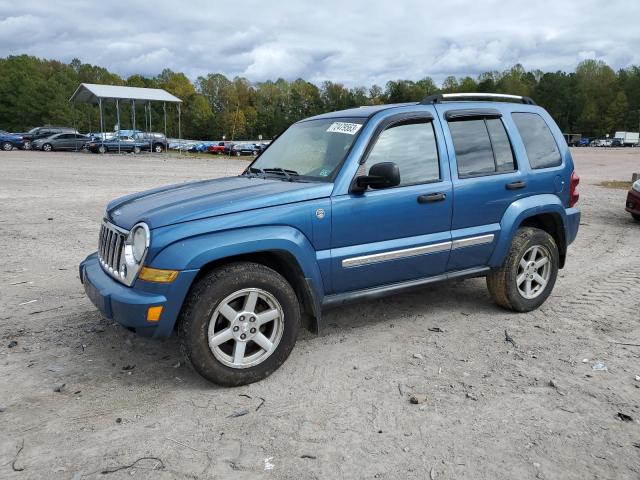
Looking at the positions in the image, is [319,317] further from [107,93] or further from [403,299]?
[107,93]

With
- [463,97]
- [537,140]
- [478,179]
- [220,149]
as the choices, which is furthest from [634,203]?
[220,149]

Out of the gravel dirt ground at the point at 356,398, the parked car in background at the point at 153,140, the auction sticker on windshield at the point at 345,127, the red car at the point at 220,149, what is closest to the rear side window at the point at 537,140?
the gravel dirt ground at the point at 356,398

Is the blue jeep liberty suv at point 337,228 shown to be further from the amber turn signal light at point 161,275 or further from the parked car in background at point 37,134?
the parked car in background at point 37,134

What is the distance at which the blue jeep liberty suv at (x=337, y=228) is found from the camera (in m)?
3.58

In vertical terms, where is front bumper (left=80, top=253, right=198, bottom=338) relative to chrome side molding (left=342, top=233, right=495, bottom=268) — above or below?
below

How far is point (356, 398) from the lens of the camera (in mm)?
3615

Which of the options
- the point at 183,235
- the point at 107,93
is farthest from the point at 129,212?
the point at 107,93

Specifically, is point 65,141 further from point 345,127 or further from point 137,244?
point 137,244

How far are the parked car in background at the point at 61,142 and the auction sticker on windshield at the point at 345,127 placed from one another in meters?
40.5

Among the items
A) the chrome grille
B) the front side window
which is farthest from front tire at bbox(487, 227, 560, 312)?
the chrome grille

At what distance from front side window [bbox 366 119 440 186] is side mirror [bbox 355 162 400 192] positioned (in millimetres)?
248

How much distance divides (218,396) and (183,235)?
109cm

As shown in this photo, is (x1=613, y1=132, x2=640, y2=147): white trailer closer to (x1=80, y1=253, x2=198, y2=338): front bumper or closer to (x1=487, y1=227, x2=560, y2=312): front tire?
(x1=487, y1=227, x2=560, y2=312): front tire

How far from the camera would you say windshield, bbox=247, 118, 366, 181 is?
4320 millimetres
